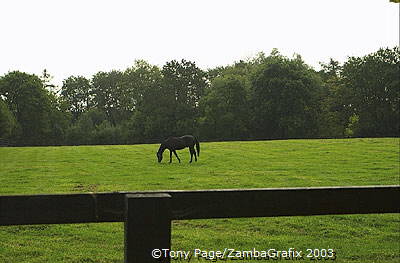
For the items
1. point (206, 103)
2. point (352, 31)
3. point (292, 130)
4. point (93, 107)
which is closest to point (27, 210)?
point (292, 130)

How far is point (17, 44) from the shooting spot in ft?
249

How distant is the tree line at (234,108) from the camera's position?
58.9 meters

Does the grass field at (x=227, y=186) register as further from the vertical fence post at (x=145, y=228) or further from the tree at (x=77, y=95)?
the tree at (x=77, y=95)

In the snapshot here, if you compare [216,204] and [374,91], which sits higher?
[374,91]

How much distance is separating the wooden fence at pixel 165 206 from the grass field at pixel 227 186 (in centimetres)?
488

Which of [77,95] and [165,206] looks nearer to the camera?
[165,206]

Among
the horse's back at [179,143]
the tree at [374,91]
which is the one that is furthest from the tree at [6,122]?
the tree at [374,91]

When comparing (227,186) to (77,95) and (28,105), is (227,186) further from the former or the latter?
(77,95)

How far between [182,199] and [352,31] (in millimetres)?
84695

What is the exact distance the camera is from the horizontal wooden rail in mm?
2312

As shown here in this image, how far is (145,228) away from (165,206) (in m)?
0.13

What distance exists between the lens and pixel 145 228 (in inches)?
89.1

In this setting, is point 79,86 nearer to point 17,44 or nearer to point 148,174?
point 17,44

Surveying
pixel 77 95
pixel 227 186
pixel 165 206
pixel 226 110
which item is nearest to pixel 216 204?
pixel 165 206
